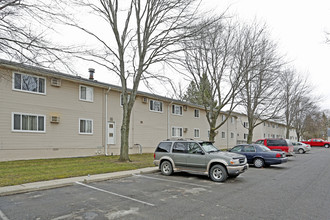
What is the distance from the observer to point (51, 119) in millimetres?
15562

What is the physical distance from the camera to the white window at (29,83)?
14.2 m

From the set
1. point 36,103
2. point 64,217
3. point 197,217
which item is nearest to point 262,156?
point 197,217

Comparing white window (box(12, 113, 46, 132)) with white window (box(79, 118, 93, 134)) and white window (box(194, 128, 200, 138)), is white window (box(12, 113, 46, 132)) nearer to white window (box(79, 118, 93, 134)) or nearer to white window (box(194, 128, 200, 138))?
white window (box(79, 118, 93, 134))

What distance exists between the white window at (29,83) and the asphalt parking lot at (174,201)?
905 cm

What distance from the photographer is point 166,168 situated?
36.0 ft

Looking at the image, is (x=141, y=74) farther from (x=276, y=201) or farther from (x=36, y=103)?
(x=276, y=201)

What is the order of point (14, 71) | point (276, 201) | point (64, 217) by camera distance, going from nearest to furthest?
point (64, 217) → point (276, 201) → point (14, 71)

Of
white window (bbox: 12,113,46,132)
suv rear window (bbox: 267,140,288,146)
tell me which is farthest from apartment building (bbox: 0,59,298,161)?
suv rear window (bbox: 267,140,288,146)

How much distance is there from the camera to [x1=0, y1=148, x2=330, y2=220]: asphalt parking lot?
5367mm

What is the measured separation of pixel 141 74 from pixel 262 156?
30.4 feet

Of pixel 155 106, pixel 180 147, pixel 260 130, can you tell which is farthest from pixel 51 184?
pixel 260 130

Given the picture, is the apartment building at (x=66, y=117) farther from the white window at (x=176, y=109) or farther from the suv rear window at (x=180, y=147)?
the suv rear window at (x=180, y=147)

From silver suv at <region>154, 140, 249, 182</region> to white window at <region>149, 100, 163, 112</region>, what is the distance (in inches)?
488

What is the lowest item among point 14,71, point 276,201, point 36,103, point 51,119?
point 276,201
